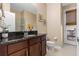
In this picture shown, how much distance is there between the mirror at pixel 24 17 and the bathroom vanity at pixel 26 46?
164 millimetres

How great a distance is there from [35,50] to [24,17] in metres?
0.55

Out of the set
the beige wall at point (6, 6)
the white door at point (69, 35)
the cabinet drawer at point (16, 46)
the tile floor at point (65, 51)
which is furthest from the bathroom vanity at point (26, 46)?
the beige wall at point (6, 6)

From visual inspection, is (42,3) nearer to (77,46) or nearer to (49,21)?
(49,21)

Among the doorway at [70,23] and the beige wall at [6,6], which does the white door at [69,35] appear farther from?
the beige wall at [6,6]

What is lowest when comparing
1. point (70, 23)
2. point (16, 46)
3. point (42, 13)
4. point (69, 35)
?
point (16, 46)

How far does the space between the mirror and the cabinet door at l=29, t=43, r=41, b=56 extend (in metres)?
0.29

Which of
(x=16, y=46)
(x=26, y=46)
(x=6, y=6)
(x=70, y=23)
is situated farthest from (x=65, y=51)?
(x=6, y=6)

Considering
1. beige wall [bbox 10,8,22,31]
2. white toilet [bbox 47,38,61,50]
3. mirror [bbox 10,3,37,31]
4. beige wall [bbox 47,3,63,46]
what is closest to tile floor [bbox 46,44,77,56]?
white toilet [bbox 47,38,61,50]

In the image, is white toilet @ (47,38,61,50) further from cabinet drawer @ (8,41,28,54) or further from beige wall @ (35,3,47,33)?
cabinet drawer @ (8,41,28,54)

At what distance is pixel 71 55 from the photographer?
1.95 metres

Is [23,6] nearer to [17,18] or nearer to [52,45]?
[17,18]

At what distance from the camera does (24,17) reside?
1924 millimetres

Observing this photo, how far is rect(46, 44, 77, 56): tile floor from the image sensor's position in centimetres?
193

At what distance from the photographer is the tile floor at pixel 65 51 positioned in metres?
1.93
